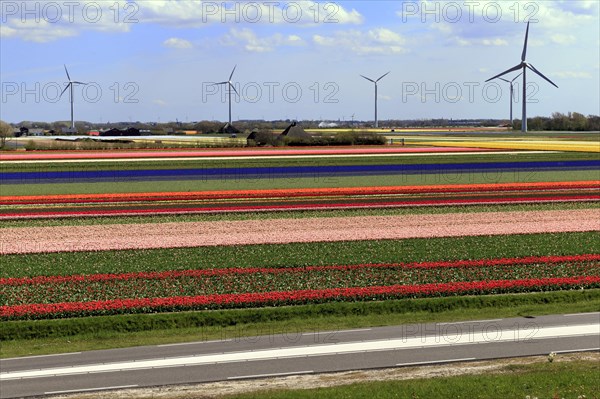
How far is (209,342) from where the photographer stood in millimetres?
26891

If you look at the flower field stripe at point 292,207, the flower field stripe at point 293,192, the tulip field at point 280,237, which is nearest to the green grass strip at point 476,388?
the tulip field at point 280,237

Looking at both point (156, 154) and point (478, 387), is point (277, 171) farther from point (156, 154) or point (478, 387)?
point (478, 387)

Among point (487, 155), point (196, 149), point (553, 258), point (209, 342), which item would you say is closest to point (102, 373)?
point (209, 342)

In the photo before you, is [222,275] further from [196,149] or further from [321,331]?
[196,149]

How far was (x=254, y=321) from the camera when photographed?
2941cm

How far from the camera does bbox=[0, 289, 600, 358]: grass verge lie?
27.5m

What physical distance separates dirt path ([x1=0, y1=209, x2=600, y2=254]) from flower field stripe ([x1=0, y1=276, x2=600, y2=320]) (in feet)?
36.8

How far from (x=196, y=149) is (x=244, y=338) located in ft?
325

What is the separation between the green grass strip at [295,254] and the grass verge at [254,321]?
708 cm

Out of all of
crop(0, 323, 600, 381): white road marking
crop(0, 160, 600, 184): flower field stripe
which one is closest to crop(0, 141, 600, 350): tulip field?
crop(0, 160, 600, 184): flower field stripe

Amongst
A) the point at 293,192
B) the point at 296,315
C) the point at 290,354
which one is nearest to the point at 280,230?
the point at 296,315

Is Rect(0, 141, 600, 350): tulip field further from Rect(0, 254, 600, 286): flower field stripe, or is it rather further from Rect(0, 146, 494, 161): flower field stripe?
Rect(0, 146, 494, 161): flower field stripe

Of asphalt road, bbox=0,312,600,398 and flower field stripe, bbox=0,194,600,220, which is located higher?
flower field stripe, bbox=0,194,600,220

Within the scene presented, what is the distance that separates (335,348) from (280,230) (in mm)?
21443
